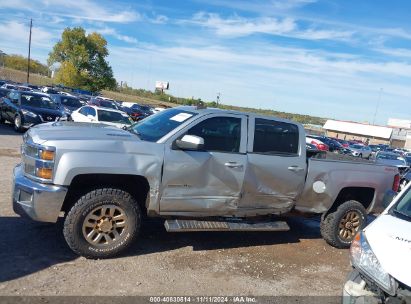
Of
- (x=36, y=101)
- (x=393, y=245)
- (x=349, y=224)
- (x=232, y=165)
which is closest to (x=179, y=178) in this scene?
(x=232, y=165)

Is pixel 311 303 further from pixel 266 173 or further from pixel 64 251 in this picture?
pixel 64 251

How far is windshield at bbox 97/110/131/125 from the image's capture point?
16.5 m

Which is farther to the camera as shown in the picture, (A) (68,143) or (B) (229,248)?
(B) (229,248)

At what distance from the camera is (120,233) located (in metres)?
5.11

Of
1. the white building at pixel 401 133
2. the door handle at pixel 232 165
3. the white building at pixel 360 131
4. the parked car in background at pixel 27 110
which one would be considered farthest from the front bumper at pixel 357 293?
the white building at pixel 401 133

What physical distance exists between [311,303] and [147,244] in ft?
7.33

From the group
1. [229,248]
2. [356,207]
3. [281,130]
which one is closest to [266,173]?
[281,130]

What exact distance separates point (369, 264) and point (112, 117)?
47.3 feet

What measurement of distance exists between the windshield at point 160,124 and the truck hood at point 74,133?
0.78 feet

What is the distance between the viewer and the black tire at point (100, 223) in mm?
4844

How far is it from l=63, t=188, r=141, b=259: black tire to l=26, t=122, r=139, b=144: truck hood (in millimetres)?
630

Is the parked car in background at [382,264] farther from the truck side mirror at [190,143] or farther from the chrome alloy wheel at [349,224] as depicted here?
the chrome alloy wheel at [349,224]

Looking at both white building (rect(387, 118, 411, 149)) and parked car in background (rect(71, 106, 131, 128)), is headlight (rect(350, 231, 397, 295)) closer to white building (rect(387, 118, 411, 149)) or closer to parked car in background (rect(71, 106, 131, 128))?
parked car in background (rect(71, 106, 131, 128))

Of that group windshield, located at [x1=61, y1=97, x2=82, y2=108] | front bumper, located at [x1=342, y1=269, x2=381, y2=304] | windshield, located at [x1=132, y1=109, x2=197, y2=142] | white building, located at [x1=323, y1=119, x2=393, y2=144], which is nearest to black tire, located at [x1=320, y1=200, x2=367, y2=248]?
windshield, located at [x1=132, y1=109, x2=197, y2=142]
